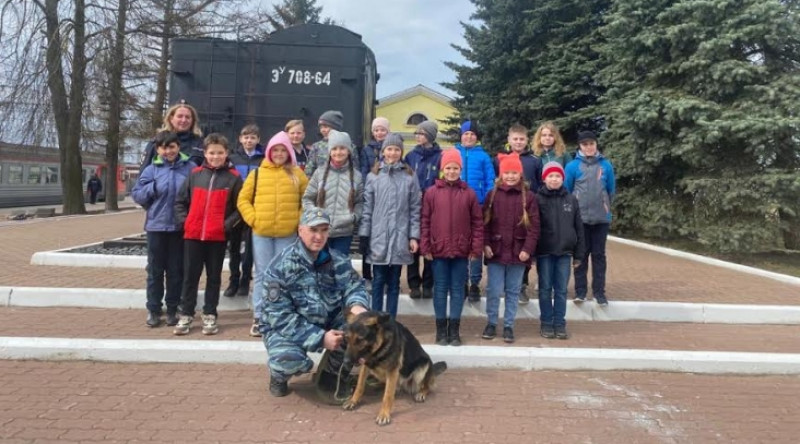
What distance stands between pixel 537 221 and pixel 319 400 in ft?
8.39

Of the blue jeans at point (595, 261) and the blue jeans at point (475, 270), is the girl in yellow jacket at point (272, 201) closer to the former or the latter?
the blue jeans at point (475, 270)

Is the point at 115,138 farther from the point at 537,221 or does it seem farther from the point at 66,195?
the point at 537,221

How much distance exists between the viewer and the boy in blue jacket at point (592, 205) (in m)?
5.99

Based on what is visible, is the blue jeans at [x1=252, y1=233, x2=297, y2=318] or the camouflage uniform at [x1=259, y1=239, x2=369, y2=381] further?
the blue jeans at [x1=252, y1=233, x2=297, y2=318]

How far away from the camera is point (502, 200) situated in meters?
5.17

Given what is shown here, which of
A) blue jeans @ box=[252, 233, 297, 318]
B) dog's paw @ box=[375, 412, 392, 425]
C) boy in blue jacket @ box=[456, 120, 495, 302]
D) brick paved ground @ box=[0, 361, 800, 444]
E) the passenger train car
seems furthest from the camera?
the passenger train car

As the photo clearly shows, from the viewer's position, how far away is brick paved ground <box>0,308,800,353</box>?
5.15m

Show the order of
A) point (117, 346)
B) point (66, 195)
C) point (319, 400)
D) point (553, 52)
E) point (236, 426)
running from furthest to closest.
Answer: point (66, 195) → point (553, 52) → point (117, 346) → point (319, 400) → point (236, 426)

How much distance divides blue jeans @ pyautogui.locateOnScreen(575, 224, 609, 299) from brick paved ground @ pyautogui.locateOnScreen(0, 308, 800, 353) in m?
0.39

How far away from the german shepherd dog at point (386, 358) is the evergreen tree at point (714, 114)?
9.04 meters

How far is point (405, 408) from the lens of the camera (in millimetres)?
3812

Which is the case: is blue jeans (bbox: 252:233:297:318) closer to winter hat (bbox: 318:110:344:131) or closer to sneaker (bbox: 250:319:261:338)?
sneaker (bbox: 250:319:261:338)

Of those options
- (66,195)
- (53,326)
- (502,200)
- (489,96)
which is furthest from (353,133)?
(66,195)

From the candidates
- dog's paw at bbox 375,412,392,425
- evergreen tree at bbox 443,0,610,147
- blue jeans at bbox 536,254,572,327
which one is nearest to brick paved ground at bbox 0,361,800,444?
dog's paw at bbox 375,412,392,425
